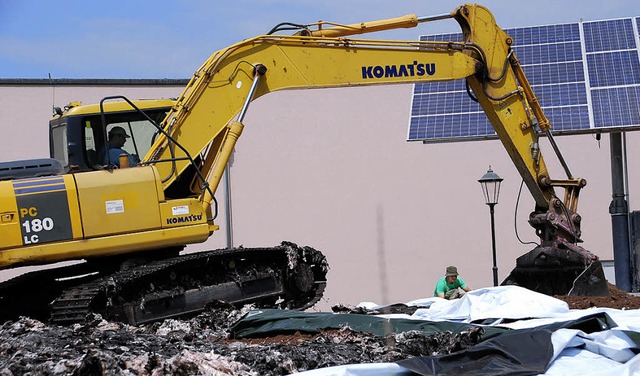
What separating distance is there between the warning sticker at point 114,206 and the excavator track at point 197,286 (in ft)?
2.25

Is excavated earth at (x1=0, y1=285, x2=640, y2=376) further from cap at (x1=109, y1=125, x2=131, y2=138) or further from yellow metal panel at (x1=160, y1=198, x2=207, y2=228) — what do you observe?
cap at (x1=109, y1=125, x2=131, y2=138)

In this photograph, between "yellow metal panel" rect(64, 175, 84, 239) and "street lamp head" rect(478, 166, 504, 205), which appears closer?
"yellow metal panel" rect(64, 175, 84, 239)

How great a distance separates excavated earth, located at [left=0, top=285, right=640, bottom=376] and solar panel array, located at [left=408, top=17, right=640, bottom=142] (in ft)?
26.2

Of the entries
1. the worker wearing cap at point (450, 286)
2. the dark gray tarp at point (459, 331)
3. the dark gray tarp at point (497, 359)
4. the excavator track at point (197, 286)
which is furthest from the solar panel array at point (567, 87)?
the dark gray tarp at point (497, 359)

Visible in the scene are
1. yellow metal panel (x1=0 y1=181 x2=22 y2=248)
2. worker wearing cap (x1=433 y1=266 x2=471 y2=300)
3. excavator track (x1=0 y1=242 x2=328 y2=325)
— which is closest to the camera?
yellow metal panel (x1=0 y1=181 x2=22 y2=248)

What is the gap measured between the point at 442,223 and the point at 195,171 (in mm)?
13014

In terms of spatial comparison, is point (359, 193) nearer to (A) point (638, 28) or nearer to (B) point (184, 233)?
(A) point (638, 28)

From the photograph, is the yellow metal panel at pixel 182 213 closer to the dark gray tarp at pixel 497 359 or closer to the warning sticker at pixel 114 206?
the warning sticker at pixel 114 206

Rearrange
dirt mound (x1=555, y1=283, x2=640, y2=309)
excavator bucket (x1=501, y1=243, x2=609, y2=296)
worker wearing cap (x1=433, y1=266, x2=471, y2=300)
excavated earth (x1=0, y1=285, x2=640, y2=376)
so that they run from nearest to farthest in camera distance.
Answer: excavated earth (x1=0, y1=285, x2=640, y2=376), dirt mound (x1=555, y1=283, x2=640, y2=309), excavator bucket (x1=501, y1=243, x2=609, y2=296), worker wearing cap (x1=433, y1=266, x2=471, y2=300)

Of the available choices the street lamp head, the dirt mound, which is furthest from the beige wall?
the dirt mound

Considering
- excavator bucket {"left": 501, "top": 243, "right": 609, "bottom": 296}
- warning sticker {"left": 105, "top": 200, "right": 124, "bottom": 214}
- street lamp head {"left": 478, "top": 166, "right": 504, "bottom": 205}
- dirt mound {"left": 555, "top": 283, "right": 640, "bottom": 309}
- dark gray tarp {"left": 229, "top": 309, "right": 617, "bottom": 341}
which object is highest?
warning sticker {"left": 105, "top": 200, "right": 124, "bottom": 214}

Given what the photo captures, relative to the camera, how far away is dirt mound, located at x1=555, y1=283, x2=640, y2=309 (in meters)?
12.8

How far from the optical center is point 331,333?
31.6 feet

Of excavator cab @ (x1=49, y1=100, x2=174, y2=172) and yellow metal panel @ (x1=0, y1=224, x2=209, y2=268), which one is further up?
excavator cab @ (x1=49, y1=100, x2=174, y2=172)
